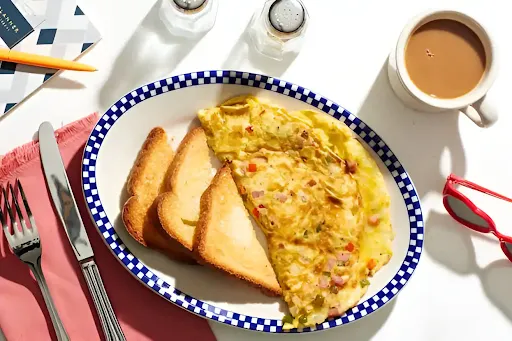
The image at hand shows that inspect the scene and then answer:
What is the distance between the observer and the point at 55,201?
1.81m

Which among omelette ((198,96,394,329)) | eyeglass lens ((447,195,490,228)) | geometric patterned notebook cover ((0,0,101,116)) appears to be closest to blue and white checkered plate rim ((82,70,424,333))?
omelette ((198,96,394,329))

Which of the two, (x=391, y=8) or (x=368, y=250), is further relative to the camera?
(x=391, y=8)

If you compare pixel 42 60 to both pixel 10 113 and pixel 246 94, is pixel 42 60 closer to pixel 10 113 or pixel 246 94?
pixel 10 113

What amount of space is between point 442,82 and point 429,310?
0.65 meters

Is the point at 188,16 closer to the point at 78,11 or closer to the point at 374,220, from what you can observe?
the point at 78,11

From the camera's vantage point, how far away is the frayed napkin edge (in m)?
1.81

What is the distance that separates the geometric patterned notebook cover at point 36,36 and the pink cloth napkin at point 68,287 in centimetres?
16

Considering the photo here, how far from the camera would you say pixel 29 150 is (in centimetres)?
181

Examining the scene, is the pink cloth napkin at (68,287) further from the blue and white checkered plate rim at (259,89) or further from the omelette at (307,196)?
the omelette at (307,196)

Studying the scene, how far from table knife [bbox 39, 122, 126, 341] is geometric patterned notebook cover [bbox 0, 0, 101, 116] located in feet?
0.44

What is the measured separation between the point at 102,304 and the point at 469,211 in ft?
3.44

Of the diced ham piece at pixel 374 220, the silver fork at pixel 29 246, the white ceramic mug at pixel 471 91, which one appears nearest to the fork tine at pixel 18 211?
the silver fork at pixel 29 246

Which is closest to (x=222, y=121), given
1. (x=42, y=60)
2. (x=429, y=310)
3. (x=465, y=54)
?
(x=42, y=60)

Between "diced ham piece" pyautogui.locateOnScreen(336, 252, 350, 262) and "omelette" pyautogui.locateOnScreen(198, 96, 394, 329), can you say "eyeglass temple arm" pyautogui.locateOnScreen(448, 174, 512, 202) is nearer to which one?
"omelette" pyautogui.locateOnScreen(198, 96, 394, 329)
